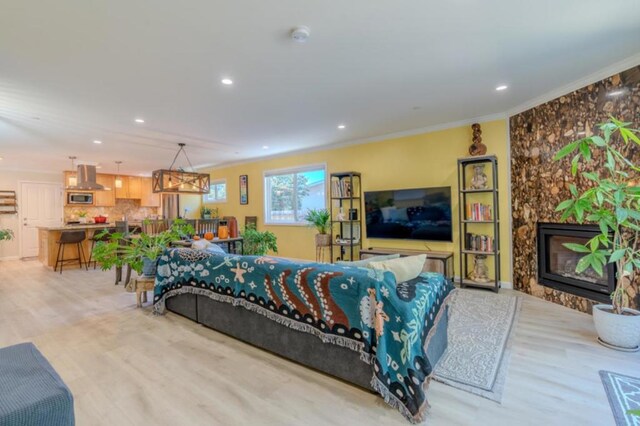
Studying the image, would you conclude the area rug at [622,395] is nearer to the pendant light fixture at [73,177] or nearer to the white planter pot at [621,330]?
the white planter pot at [621,330]

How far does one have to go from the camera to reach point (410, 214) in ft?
16.7

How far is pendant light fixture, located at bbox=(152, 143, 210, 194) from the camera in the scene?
15.1 feet

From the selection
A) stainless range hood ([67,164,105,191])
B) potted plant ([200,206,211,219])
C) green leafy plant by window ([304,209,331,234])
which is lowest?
green leafy plant by window ([304,209,331,234])

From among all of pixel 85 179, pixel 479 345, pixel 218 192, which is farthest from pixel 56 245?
pixel 479 345

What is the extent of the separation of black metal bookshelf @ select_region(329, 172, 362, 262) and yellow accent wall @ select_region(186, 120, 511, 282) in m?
0.17

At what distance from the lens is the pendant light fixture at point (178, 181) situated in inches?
182

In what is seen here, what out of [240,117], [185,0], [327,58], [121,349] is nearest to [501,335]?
[327,58]

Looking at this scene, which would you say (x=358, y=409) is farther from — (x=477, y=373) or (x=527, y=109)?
(x=527, y=109)

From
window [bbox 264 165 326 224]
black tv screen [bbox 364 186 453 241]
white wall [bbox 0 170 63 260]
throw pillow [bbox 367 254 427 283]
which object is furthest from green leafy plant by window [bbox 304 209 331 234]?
white wall [bbox 0 170 63 260]

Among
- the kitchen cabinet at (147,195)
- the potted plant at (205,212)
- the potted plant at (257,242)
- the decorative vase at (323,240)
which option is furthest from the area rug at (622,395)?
the kitchen cabinet at (147,195)

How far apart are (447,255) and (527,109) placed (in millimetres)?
2271

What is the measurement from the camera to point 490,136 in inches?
180

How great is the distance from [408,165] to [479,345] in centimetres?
333

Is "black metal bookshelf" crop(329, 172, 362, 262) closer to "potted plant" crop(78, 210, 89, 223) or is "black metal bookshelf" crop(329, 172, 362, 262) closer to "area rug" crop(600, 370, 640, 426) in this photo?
"area rug" crop(600, 370, 640, 426)
